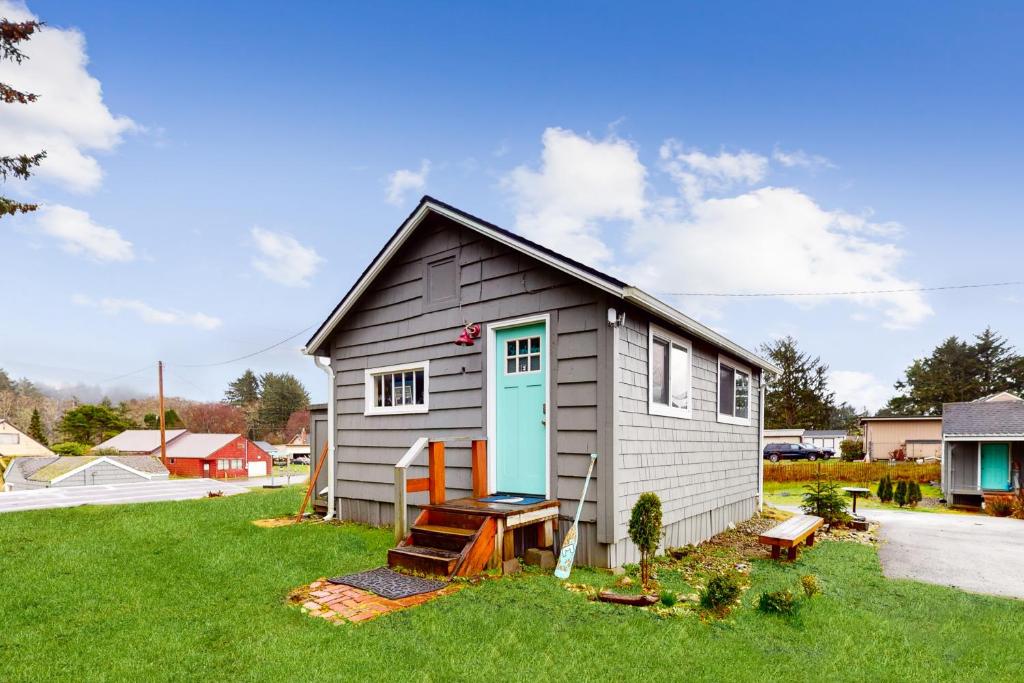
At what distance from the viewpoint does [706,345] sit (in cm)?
939

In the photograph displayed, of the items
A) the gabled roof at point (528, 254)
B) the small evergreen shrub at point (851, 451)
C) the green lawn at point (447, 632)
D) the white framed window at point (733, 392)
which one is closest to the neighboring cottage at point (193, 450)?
the gabled roof at point (528, 254)

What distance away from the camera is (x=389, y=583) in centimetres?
533

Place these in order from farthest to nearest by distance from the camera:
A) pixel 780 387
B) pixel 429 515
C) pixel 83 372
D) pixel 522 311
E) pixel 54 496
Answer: pixel 83 372
pixel 780 387
pixel 54 496
pixel 522 311
pixel 429 515

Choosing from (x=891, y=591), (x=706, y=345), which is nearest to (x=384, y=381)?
(x=706, y=345)

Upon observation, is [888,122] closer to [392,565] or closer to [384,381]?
[384,381]

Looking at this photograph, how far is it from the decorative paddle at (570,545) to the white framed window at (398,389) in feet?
9.64

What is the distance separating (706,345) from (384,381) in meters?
5.53

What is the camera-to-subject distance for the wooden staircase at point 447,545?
17.9 feet

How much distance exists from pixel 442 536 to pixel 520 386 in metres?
2.09

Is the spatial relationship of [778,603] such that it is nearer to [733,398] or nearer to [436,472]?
[436,472]

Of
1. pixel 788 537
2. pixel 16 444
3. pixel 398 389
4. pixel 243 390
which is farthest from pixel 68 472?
pixel 243 390

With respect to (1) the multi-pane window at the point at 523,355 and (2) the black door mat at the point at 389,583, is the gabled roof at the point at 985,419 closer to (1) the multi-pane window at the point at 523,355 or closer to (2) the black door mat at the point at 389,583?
(1) the multi-pane window at the point at 523,355

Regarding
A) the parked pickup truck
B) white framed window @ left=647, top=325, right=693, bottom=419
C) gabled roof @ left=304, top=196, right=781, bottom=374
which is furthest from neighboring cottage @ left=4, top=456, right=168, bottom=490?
the parked pickup truck

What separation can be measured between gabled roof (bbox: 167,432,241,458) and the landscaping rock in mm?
42269
